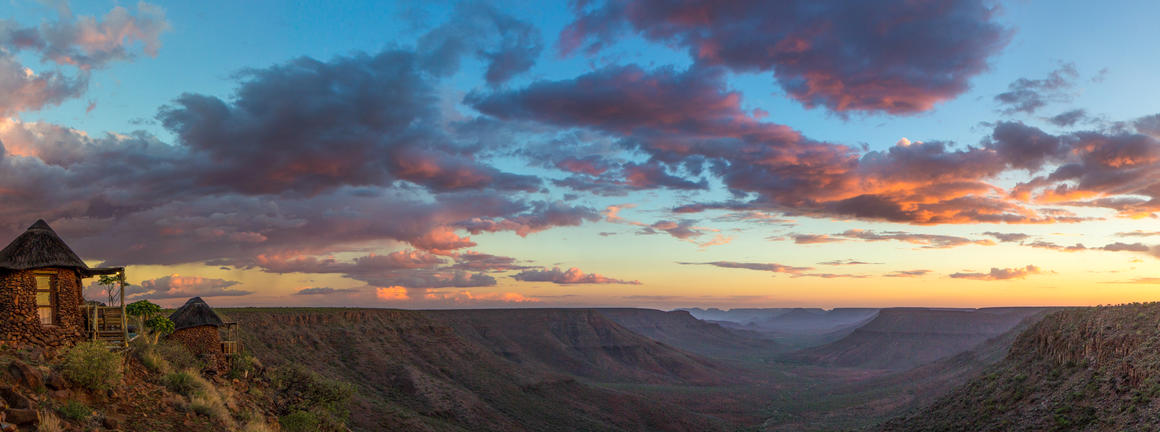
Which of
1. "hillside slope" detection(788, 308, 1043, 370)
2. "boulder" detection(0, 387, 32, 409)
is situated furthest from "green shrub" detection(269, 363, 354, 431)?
"hillside slope" detection(788, 308, 1043, 370)

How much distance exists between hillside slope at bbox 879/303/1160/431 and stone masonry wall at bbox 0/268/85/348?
43392 mm

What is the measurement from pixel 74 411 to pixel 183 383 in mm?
6772

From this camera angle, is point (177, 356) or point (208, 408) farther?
point (177, 356)

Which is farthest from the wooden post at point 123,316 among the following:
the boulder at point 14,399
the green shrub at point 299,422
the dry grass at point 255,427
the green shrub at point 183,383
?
the boulder at point 14,399

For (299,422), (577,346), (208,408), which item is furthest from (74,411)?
(577,346)

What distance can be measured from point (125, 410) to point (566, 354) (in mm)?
115725

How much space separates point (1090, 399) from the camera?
32125 mm

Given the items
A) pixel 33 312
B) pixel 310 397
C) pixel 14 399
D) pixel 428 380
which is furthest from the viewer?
pixel 428 380

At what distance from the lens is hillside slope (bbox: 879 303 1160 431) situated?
2942 cm

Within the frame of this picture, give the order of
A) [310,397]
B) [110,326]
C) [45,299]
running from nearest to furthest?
[45,299] < [110,326] < [310,397]

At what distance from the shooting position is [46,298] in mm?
21109

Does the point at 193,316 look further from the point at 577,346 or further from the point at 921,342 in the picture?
the point at 921,342

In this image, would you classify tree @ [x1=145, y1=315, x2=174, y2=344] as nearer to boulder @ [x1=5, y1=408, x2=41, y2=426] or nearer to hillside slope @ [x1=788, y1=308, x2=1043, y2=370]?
boulder @ [x1=5, y1=408, x2=41, y2=426]

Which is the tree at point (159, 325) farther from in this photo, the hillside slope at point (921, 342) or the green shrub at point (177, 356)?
the hillside slope at point (921, 342)
